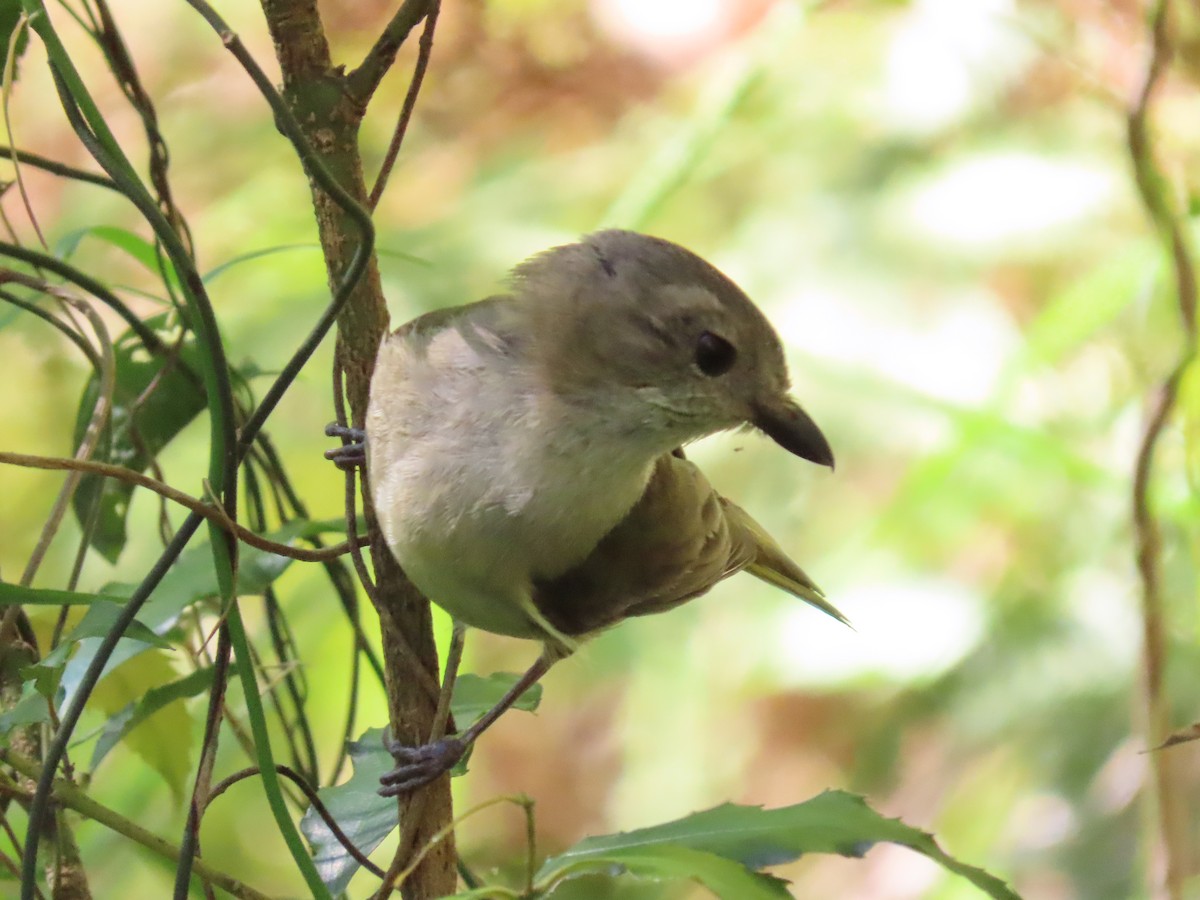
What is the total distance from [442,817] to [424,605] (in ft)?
0.51

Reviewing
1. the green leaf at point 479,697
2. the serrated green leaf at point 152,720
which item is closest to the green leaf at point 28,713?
the serrated green leaf at point 152,720

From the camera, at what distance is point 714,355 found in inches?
35.2

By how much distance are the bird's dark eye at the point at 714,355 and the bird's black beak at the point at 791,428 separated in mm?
45

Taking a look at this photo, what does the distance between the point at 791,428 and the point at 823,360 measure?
3.13 feet

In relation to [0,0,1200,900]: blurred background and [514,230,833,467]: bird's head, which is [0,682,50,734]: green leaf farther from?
[0,0,1200,900]: blurred background

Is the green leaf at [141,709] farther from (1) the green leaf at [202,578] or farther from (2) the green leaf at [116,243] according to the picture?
(2) the green leaf at [116,243]

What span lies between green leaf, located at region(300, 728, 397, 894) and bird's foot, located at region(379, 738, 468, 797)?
0.02 m

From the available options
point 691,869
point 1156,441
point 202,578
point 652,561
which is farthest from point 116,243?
point 1156,441

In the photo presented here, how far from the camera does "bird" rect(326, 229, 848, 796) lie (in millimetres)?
869

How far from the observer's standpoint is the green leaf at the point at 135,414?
35.9 inches

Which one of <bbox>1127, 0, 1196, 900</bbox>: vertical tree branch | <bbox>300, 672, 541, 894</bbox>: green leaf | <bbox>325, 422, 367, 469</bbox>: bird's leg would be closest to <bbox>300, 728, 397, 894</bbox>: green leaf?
<bbox>300, 672, 541, 894</bbox>: green leaf

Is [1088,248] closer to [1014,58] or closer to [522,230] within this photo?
[1014,58]

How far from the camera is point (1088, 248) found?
1.96m

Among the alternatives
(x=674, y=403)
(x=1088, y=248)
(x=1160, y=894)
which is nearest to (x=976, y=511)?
(x=1088, y=248)
